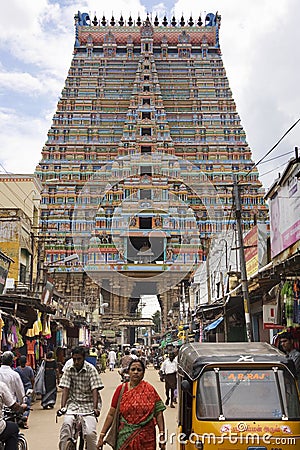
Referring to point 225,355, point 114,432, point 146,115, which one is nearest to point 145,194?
point 146,115

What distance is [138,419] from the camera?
4773 millimetres

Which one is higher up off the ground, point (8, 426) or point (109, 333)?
point (109, 333)

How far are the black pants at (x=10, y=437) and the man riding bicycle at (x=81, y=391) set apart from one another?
0.65m

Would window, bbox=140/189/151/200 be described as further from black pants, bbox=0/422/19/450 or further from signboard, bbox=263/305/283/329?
black pants, bbox=0/422/19/450

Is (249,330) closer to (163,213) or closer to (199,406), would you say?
(199,406)

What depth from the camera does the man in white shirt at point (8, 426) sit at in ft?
16.5

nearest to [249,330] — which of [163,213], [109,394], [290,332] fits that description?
[290,332]

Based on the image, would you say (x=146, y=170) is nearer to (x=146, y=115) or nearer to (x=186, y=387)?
(x=146, y=115)

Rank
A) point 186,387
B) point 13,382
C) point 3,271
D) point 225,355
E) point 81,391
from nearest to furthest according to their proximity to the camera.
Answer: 1. point 186,387
2. point 225,355
3. point 81,391
4. point 13,382
5. point 3,271

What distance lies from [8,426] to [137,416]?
4.07ft

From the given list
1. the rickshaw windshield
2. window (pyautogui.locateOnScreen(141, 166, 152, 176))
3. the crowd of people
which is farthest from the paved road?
window (pyautogui.locateOnScreen(141, 166, 152, 176))

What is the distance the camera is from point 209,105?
4588 centimetres

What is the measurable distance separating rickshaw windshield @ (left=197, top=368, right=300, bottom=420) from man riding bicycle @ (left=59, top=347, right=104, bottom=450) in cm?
117

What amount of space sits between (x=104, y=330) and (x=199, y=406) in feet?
124
